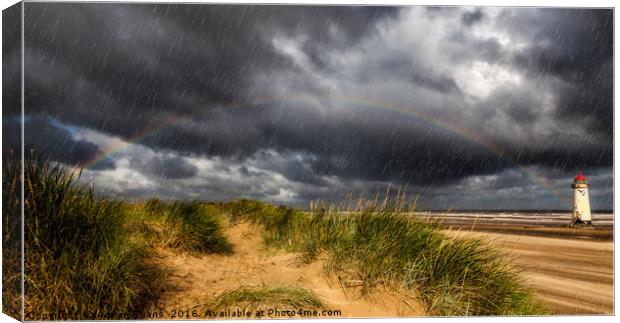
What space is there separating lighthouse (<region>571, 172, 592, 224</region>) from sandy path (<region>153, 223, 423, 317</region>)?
6.48m

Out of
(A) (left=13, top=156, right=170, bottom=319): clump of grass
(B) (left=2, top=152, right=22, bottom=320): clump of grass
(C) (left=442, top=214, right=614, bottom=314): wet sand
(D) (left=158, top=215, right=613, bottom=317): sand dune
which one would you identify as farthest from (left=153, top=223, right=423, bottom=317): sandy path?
(B) (left=2, top=152, right=22, bottom=320): clump of grass

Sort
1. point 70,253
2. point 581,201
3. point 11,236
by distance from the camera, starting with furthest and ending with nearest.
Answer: point 581,201
point 11,236
point 70,253

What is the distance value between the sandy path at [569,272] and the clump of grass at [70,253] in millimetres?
3833

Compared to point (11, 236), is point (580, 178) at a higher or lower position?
higher

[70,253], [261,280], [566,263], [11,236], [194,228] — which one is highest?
[194,228]

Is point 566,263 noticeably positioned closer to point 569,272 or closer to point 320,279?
point 569,272

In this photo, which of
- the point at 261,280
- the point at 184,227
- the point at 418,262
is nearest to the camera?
the point at 418,262

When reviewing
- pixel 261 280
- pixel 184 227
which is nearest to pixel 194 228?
pixel 184 227

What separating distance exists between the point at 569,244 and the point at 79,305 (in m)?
14.0

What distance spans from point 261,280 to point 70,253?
2.02 meters

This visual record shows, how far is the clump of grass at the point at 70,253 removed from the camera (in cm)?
475

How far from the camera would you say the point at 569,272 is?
36.4 feet

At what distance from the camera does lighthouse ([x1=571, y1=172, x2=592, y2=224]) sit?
34.0 feet

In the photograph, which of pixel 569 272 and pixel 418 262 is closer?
pixel 418 262
